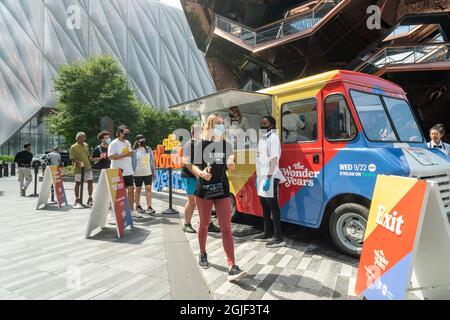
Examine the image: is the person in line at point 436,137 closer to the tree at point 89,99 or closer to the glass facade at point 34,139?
the tree at point 89,99

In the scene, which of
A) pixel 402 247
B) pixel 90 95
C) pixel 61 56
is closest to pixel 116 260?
pixel 402 247

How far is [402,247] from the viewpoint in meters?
2.55

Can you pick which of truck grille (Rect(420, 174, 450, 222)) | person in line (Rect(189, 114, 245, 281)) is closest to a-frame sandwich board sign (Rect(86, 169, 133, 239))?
person in line (Rect(189, 114, 245, 281))

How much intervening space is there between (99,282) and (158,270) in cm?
72

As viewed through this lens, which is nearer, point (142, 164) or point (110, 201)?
point (110, 201)

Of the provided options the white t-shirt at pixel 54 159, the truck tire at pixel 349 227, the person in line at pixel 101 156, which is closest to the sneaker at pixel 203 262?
the truck tire at pixel 349 227

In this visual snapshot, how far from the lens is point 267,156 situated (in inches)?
193

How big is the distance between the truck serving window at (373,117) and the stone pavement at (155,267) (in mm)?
1860

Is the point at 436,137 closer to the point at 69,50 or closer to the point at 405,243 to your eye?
the point at 405,243

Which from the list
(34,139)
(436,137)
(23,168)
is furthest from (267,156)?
(34,139)

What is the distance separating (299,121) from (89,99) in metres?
19.1

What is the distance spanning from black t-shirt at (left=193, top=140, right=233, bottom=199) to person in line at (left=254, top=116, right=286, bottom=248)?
136 centimetres

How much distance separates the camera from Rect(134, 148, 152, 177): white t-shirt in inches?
291
